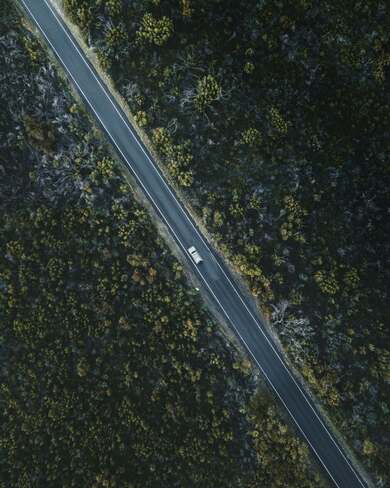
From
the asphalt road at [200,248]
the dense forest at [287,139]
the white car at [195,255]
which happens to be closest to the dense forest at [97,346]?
the asphalt road at [200,248]

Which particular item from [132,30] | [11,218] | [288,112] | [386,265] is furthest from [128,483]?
[132,30]

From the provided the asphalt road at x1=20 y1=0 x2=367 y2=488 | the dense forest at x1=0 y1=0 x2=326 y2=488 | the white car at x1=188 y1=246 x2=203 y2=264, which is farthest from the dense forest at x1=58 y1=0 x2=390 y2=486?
the dense forest at x1=0 y1=0 x2=326 y2=488

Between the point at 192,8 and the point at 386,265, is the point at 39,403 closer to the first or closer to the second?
the point at 386,265

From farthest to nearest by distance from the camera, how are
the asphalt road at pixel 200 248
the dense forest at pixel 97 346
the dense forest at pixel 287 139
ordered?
the asphalt road at pixel 200 248
the dense forest at pixel 287 139
the dense forest at pixel 97 346

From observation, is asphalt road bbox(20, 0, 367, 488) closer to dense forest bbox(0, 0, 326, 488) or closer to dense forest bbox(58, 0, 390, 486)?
dense forest bbox(58, 0, 390, 486)

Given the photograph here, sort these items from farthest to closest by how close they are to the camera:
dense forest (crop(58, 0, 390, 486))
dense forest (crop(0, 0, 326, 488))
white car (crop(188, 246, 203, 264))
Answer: white car (crop(188, 246, 203, 264)) < dense forest (crop(58, 0, 390, 486)) < dense forest (crop(0, 0, 326, 488))

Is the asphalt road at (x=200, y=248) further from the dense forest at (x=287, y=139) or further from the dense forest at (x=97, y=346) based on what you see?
the dense forest at (x=97, y=346)

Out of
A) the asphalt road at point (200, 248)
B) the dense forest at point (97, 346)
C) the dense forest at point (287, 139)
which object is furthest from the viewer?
the asphalt road at point (200, 248)

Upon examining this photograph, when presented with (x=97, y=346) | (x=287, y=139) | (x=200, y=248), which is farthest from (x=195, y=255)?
(x=287, y=139)
